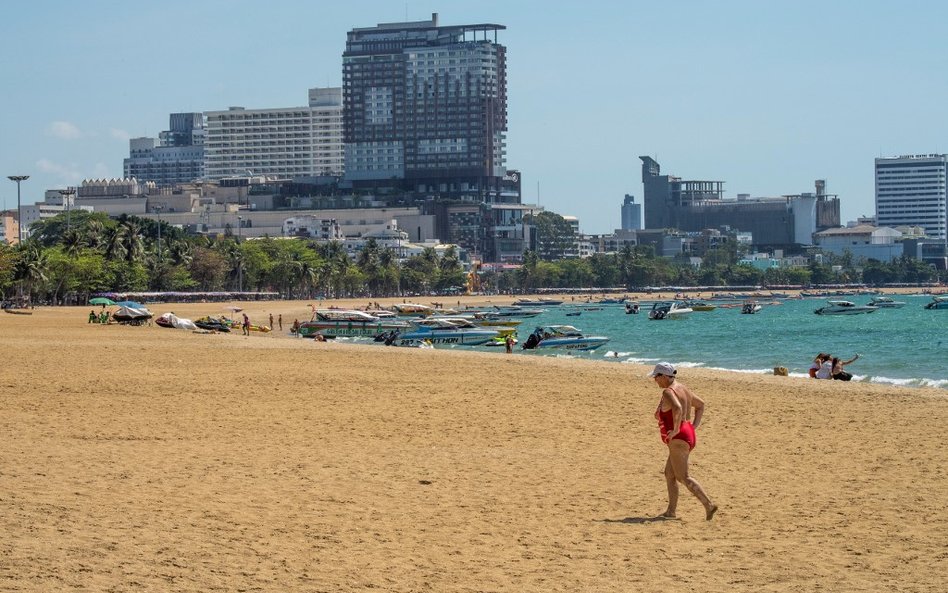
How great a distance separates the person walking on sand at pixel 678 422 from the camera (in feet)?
55.3

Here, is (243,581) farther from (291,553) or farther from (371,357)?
(371,357)

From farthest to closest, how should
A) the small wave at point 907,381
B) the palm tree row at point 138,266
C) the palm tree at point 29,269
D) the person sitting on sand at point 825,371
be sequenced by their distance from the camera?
1. the palm tree row at point 138,266
2. the palm tree at point 29,269
3. the small wave at point 907,381
4. the person sitting on sand at point 825,371

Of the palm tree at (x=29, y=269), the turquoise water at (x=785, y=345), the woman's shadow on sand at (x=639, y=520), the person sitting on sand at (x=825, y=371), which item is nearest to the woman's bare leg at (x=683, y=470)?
the woman's shadow on sand at (x=639, y=520)

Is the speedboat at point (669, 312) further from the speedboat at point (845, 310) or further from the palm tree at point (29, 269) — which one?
the palm tree at point (29, 269)

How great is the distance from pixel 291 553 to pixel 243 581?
128 centimetres

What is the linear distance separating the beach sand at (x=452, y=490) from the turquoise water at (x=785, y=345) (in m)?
21.0

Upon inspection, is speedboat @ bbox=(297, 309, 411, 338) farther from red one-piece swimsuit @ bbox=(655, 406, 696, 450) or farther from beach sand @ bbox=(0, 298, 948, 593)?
red one-piece swimsuit @ bbox=(655, 406, 696, 450)

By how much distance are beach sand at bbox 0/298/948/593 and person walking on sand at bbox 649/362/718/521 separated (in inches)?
21.5

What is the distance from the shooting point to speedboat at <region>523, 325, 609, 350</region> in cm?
7312

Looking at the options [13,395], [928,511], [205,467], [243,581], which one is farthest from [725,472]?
[13,395]

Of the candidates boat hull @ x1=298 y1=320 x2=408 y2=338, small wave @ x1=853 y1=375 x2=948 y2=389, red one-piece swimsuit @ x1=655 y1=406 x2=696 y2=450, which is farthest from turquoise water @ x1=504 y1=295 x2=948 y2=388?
red one-piece swimsuit @ x1=655 y1=406 x2=696 y2=450

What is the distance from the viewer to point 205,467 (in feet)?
68.6

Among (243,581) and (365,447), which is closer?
(243,581)

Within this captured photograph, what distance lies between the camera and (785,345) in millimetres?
81062
